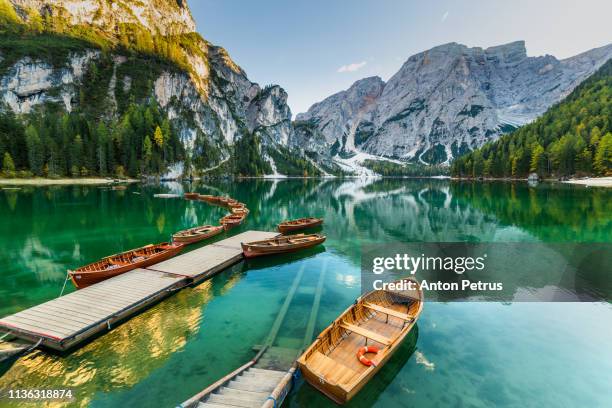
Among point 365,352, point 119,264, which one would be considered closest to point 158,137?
point 119,264

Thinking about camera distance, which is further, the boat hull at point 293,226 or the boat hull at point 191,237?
the boat hull at point 293,226

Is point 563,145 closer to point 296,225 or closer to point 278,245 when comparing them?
point 296,225

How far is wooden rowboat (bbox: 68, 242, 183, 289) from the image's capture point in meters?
19.8

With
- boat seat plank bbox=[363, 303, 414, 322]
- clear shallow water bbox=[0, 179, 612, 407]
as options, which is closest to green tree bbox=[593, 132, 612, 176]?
clear shallow water bbox=[0, 179, 612, 407]

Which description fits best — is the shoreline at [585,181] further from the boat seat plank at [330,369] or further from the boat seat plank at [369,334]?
the boat seat plank at [330,369]

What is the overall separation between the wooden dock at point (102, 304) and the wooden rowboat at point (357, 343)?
1165cm

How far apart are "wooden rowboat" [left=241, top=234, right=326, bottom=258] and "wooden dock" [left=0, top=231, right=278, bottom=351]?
300 centimetres

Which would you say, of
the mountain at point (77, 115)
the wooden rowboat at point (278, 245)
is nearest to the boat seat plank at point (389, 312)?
the wooden rowboat at point (278, 245)

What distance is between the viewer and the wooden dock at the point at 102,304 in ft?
45.4

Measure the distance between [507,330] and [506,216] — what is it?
1739 inches

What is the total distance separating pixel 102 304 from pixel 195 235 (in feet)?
58.5

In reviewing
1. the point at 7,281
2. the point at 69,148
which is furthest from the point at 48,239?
the point at 69,148

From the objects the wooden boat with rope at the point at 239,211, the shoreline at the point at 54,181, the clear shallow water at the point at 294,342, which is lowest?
the clear shallow water at the point at 294,342

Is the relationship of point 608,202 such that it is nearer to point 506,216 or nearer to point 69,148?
point 506,216
